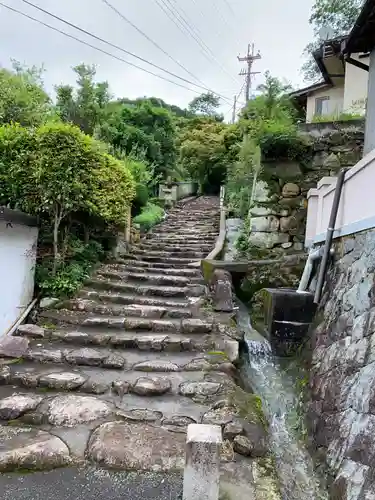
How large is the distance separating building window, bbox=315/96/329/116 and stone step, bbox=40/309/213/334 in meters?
10.6

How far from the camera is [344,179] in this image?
4371 millimetres

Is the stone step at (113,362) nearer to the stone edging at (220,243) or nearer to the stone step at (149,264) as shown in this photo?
the stone step at (149,264)

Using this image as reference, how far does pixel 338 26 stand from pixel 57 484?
16.7m

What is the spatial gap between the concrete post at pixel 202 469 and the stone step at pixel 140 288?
410 centimetres

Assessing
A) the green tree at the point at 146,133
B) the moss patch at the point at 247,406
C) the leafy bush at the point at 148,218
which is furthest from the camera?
the green tree at the point at 146,133

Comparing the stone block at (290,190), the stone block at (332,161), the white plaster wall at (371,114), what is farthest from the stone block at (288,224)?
the white plaster wall at (371,114)

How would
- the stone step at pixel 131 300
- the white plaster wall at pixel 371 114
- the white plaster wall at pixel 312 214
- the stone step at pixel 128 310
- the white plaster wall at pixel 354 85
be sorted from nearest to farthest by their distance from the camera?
the stone step at pixel 128 310, the stone step at pixel 131 300, the white plaster wall at pixel 312 214, the white plaster wall at pixel 371 114, the white plaster wall at pixel 354 85

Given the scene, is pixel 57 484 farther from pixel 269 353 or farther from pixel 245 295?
pixel 245 295

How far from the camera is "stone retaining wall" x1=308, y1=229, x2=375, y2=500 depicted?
2.30 meters

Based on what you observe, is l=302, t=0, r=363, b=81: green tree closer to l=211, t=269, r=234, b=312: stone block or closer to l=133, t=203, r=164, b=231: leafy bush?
l=133, t=203, r=164, b=231: leafy bush

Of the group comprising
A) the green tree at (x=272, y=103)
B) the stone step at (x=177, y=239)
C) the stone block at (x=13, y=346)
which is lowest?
the stone block at (x=13, y=346)

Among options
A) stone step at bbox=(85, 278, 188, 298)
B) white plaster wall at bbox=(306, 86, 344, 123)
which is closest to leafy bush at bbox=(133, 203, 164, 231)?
stone step at bbox=(85, 278, 188, 298)

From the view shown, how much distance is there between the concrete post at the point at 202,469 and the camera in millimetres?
2043

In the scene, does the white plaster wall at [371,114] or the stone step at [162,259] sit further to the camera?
the stone step at [162,259]
